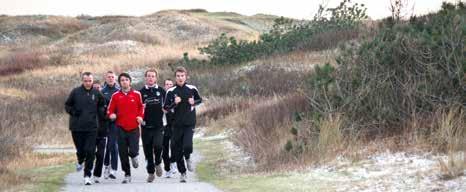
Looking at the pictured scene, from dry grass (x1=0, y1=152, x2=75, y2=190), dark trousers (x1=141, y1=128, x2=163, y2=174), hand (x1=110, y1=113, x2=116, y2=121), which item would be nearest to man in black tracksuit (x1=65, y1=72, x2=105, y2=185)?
hand (x1=110, y1=113, x2=116, y2=121)

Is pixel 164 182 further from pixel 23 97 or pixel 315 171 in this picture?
pixel 23 97

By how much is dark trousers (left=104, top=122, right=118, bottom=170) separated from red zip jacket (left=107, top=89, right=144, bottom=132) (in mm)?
1031

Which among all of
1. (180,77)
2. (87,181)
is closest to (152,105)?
(180,77)

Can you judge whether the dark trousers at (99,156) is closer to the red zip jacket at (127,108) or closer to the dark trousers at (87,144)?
the dark trousers at (87,144)

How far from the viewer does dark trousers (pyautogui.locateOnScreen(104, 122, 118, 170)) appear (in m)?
16.3

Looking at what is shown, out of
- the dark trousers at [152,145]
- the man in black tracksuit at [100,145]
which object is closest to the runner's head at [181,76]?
the dark trousers at [152,145]

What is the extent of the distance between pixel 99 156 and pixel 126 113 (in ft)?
3.99

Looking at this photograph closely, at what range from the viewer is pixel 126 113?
15133 millimetres

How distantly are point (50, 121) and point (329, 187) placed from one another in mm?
23943

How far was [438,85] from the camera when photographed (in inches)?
656

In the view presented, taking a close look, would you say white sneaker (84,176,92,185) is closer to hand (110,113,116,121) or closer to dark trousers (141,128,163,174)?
dark trousers (141,128,163,174)

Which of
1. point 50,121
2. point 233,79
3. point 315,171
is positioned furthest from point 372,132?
point 233,79

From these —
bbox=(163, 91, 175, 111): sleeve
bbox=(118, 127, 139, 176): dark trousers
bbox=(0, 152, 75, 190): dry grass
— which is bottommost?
bbox=(0, 152, 75, 190): dry grass

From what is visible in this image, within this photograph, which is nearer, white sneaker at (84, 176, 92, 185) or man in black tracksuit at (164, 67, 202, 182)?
man in black tracksuit at (164, 67, 202, 182)
